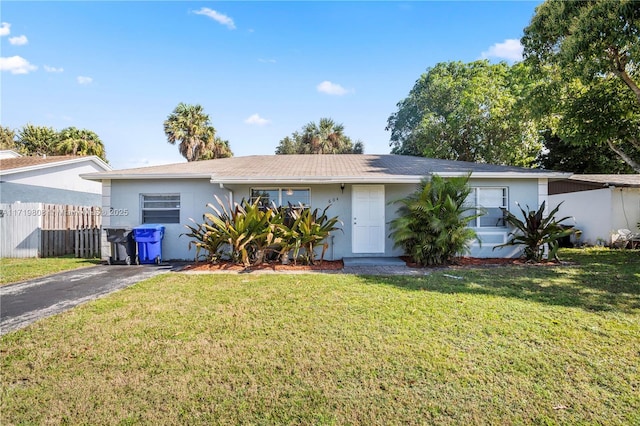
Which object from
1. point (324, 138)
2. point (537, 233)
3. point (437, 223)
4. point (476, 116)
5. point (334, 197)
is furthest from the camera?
point (324, 138)

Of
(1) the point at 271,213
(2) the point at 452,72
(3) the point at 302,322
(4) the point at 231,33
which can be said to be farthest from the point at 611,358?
(2) the point at 452,72

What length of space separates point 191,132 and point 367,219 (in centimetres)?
1828

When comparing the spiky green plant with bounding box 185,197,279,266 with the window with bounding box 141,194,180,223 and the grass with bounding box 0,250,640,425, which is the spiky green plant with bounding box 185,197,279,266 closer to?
the window with bounding box 141,194,180,223

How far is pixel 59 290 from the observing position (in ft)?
19.2

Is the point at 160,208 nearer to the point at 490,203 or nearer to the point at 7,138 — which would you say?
the point at 490,203

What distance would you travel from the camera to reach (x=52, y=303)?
5.04 m

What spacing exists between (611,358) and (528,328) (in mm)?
827

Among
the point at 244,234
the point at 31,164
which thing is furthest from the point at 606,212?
the point at 31,164

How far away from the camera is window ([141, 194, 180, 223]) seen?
9.68 m

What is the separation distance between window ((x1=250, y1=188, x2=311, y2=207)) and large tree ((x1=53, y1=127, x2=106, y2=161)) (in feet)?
63.9

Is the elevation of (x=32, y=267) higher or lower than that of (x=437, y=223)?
lower

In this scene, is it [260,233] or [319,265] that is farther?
[319,265]

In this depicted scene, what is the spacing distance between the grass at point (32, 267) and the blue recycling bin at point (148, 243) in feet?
4.89

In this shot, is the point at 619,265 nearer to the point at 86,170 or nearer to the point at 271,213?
the point at 271,213
